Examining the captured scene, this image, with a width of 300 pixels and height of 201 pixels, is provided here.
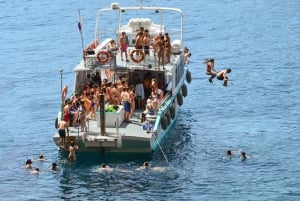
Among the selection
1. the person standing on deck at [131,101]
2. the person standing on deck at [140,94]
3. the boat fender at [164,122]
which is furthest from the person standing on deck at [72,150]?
the person standing on deck at [140,94]

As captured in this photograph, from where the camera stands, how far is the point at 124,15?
114000 mm

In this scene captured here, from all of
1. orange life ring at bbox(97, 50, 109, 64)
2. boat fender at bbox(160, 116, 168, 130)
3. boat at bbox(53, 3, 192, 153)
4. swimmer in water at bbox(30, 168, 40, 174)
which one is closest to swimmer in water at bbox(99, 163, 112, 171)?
boat at bbox(53, 3, 192, 153)

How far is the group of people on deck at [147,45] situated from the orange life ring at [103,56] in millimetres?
537

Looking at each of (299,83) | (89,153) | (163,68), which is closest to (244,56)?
(299,83)

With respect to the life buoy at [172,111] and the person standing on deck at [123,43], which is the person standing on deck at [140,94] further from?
the person standing on deck at [123,43]

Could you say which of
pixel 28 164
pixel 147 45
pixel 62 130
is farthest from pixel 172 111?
pixel 28 164

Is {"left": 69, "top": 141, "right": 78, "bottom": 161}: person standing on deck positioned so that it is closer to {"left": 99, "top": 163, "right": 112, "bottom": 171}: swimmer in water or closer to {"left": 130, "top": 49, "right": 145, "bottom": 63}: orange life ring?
{"left": 99, "top": 163, "right": 112, "bottom": 171}: swimmer in water

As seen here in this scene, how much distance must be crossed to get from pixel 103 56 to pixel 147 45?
4260mm

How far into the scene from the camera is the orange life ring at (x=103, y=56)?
62281mm

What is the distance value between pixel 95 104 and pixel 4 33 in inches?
1979

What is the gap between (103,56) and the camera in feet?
205

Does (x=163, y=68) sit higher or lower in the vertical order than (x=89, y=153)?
higher

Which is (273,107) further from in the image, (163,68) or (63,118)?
(63,118)

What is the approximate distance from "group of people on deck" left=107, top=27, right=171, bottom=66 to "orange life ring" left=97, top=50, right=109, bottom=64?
537 millimetres
